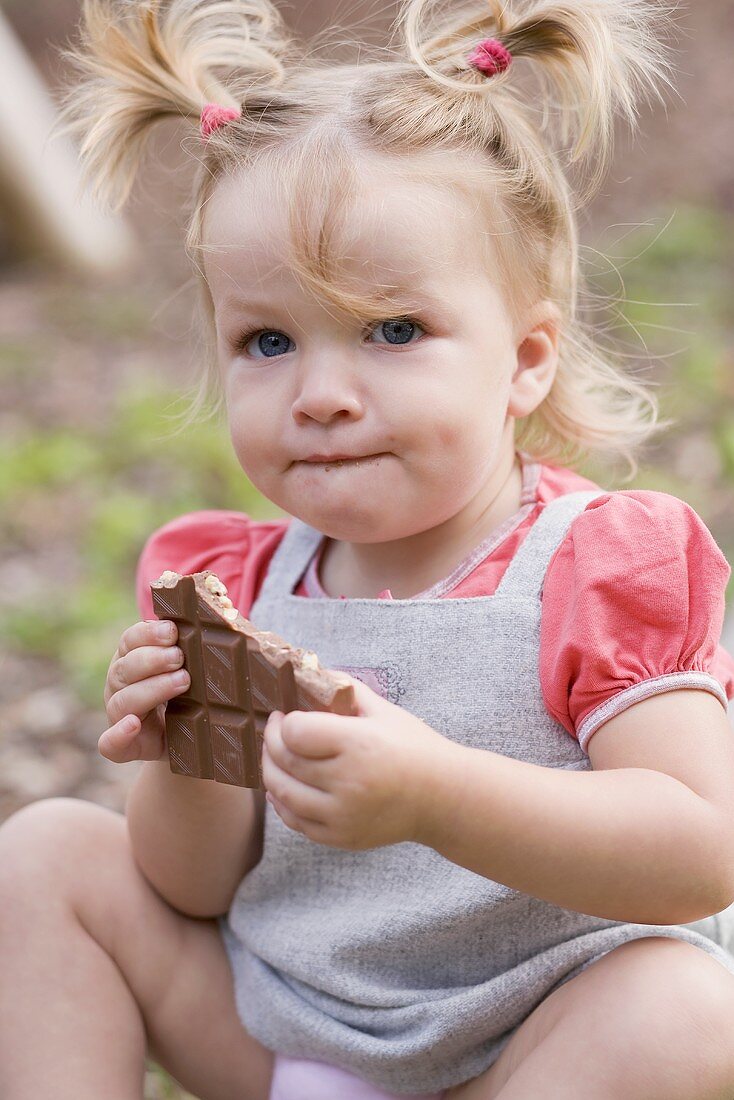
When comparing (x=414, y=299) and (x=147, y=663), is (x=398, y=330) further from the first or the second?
(x=147, y=663)

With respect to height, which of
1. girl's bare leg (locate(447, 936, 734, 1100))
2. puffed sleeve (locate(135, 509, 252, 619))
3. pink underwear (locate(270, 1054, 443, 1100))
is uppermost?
puffed sleeve (locate(135, 509, 252, 619))

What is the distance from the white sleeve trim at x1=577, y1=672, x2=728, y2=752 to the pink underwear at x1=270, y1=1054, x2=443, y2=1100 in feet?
1.95

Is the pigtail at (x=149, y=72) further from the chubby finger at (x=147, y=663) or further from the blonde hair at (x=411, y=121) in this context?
the chubby finger at (x=147, y=663)

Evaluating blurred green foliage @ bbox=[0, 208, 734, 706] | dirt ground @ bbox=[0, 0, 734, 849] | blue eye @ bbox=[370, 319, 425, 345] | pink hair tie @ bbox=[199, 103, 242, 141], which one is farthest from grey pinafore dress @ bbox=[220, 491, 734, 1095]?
blurred green foliage @ bbox=[0, 208, 734, 706]

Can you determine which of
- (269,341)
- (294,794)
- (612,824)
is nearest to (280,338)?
(269,341)

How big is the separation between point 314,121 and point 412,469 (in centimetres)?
49

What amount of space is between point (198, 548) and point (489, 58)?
907mm

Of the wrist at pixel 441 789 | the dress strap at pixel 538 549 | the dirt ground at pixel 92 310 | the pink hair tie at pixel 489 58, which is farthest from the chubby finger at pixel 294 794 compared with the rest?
the dirt ground at pixel 92 310

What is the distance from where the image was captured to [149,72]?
2057 millimetres

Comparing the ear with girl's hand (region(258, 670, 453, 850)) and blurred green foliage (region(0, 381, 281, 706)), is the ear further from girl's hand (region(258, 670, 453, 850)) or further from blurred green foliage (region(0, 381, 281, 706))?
blurred green foliage (region(0, 381, 281, 706))

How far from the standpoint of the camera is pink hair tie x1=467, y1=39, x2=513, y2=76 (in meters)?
1.88

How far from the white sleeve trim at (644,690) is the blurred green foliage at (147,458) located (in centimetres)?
174

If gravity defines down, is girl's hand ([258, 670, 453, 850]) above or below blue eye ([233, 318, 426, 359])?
below

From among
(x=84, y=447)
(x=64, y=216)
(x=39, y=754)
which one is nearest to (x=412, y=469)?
(x=39, y=754)
